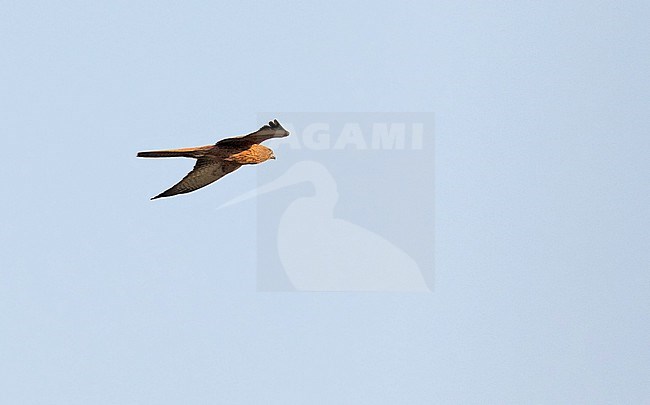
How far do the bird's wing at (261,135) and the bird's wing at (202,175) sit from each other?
1248 mm

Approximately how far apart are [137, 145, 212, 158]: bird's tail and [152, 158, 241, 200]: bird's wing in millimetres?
622

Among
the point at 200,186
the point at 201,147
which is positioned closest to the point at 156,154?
the point at 201,147

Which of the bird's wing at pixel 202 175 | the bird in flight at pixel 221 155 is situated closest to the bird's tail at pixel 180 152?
the bird in flight at pixel 221 155

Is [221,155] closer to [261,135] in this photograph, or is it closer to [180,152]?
[180,152]

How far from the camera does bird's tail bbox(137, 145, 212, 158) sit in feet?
65.9

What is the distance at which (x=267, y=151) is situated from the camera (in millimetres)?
21234

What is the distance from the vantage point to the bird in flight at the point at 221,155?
19.6 metres

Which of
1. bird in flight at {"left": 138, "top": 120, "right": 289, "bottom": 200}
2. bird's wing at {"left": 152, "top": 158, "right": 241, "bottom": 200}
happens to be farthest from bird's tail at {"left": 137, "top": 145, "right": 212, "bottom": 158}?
bird's wing at {"left": 152, "top": 158, "right": 241, "bottom": 200}

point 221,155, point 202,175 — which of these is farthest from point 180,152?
point 202,175

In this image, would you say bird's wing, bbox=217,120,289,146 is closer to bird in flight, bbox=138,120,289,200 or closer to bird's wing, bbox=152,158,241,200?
bird in flight, bbox=138,120,289,200

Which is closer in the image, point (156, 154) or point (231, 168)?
point (156, 154)

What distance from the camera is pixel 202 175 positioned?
22453mm

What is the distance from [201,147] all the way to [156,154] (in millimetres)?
1087

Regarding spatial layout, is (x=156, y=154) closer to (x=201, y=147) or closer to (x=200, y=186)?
(x=201, y=147)
